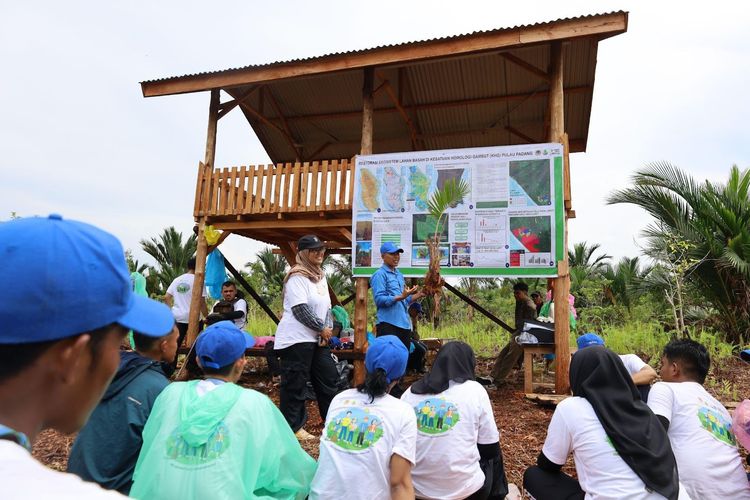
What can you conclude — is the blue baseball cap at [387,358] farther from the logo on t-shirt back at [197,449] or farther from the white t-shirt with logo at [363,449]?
the logo on t-shirt back at [197,449]

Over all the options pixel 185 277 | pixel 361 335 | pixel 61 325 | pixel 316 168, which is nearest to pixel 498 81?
pixel 316 168

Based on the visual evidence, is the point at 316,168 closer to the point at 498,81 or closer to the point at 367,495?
the point at 498,81

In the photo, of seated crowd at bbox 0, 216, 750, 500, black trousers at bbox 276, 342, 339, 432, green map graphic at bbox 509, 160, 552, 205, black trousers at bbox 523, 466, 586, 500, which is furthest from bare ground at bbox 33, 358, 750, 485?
green map graphic at bbox 509, 160, 552, 205

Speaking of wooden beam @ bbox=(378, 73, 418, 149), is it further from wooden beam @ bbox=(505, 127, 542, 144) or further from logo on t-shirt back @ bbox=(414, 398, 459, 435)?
logo on t-shirt back @ bbox=(414, 398, 459, 435)

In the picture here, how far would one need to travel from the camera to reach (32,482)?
68 centimetres

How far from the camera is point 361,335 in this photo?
290 inches

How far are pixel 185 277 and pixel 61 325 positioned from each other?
7735 millimetres

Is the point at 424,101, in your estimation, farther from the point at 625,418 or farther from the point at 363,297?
the point at 625,418

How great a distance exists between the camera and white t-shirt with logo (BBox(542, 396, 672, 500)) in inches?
99.4

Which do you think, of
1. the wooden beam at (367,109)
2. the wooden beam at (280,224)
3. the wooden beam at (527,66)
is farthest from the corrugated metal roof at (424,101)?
the wooden beam at (280,224)

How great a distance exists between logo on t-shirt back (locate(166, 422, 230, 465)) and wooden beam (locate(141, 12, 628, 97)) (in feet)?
20.3

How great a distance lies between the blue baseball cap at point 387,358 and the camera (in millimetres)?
2910

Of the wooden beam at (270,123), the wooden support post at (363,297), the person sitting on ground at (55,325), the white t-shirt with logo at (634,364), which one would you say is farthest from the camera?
the wooden beam at (270,123)

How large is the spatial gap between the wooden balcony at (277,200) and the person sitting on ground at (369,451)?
202 inches
